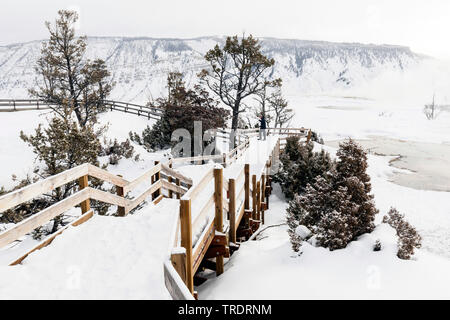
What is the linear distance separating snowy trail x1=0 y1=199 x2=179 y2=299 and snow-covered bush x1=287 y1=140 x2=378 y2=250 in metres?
2.97

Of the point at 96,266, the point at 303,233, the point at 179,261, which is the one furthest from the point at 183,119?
the point at 179,261

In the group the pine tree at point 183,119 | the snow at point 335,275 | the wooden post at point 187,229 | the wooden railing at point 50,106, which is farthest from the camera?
the wooden railing at point 50,106

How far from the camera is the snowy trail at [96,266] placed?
10.5 ft

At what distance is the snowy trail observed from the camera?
319 cm

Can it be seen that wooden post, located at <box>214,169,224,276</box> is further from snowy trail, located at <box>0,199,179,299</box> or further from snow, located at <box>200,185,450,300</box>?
snowy trail, located at <box>0,199,179,299</box>

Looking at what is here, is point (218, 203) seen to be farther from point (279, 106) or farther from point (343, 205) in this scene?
point (279, 106)

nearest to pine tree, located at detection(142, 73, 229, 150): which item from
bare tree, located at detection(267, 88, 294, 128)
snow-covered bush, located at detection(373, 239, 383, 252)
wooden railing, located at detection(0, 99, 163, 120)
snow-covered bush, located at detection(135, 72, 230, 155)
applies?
snow-covered bush, located at detection(135, 72, 230, 155)

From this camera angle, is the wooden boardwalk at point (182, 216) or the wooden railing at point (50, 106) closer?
the wooden boardwalk at point (182, 216)

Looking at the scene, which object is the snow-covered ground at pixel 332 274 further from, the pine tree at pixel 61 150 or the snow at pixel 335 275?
the pine tree at pixel 61 150

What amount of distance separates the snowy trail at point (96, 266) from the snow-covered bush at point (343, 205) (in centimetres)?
297

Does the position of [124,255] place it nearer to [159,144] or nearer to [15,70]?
[159,144]

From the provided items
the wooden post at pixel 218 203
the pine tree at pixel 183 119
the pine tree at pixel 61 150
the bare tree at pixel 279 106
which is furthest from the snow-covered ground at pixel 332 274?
the bare tree at pixel 279 106
